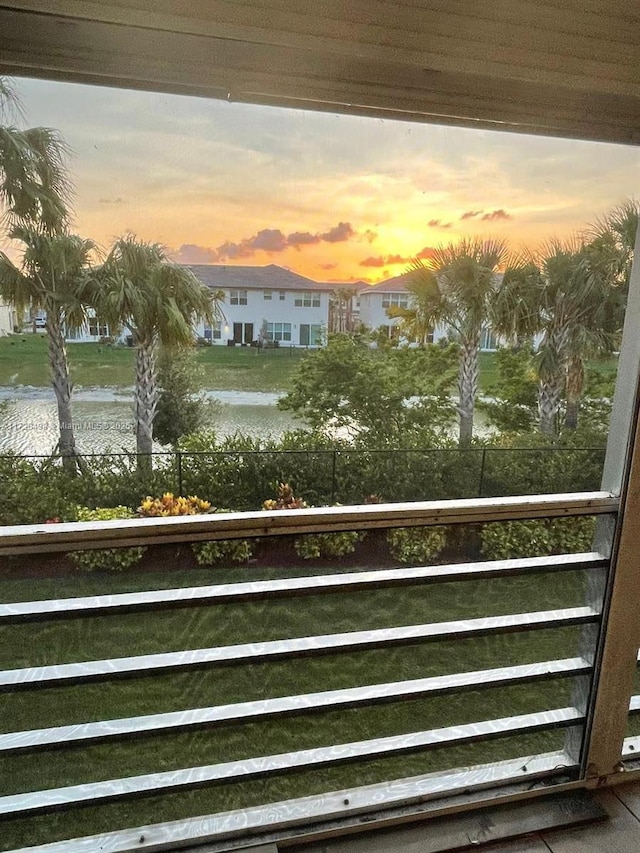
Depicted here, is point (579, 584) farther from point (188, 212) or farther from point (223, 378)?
point (188, 212)

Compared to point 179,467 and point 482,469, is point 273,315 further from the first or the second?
point 482,469

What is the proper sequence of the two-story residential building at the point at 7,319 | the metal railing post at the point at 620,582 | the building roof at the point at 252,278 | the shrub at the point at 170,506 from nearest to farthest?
the two-story residential building at the point at 7,319 < the building roof at the point at 252,278 < the shrub at the point at 170,506 < the metal railing post at the point at 620,582

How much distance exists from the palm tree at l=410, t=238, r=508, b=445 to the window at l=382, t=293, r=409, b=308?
0.03 meters

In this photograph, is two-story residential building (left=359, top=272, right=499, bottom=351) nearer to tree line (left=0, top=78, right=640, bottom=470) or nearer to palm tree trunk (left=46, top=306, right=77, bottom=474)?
tree line (left=0, top=78, right=640, bottom=470)

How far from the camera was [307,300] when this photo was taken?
1.37 m

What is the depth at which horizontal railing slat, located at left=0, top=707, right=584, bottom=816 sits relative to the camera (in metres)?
1.47

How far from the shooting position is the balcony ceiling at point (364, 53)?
111cm

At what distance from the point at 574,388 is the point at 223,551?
45.3 inches

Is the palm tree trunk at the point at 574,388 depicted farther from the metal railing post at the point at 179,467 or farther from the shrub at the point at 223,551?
the metal railing post at the point at 179,467

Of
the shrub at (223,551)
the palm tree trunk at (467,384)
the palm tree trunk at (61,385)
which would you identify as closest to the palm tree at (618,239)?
the palm tree trunk at (467,384)

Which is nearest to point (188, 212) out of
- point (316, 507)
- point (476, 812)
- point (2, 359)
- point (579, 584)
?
point (2, 359)

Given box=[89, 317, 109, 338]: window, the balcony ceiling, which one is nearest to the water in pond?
box=[89, 317, 109, 338]: window

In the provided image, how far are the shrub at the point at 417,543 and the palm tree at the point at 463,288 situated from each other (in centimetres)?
47

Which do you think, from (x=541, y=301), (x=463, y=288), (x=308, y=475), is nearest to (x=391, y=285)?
(x=463, y=288)
